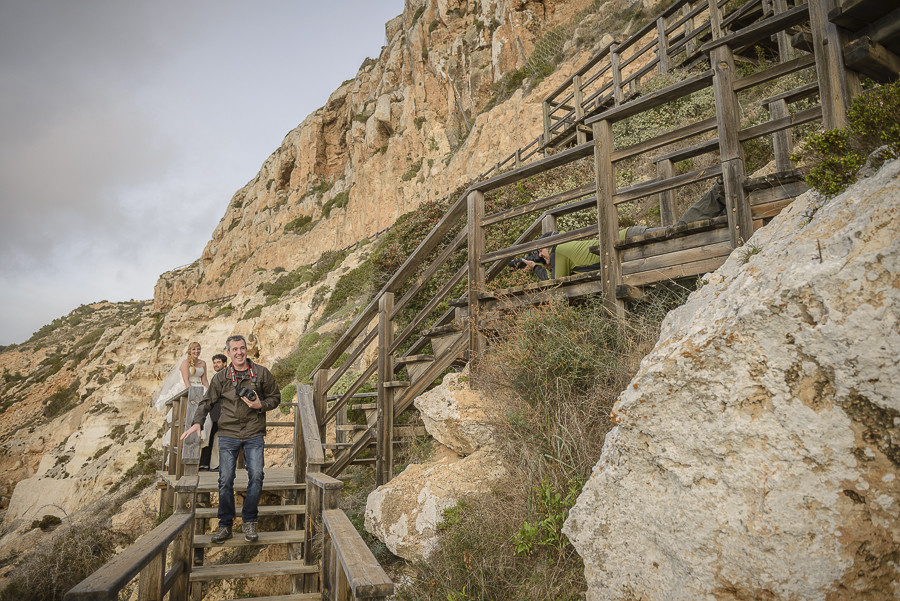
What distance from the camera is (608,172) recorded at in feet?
13.5

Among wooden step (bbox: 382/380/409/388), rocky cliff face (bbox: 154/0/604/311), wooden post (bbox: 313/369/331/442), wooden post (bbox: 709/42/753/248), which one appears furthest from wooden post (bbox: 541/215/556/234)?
rocky cliff face (bbox: 154/0/604/311)

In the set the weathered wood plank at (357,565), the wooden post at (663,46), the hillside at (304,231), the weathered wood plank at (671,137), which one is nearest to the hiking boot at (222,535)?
the weathered wood plank at (357,565)

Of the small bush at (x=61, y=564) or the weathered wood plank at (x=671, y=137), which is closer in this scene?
the weathered wood plank at (x=671, y=137)

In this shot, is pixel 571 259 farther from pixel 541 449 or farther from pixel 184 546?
pixel 184 546

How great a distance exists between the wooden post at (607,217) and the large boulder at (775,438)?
1401mm

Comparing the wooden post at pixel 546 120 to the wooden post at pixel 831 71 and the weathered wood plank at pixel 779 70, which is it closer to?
the weathered wood plank at pixel 779 70

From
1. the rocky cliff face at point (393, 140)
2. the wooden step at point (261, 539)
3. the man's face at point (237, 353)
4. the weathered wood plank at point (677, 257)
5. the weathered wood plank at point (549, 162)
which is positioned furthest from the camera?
the rocky cliff face at point (393, 140)

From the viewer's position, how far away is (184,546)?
13.8 feet

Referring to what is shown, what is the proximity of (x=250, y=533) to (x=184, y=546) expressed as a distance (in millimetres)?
791

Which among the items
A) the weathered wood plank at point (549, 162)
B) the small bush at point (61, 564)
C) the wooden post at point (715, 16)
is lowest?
the small bush at point (61, 564)

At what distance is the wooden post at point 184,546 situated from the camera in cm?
405

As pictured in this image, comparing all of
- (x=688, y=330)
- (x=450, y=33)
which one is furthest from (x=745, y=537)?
(x=450, y=33)

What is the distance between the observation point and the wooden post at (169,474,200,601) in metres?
4.05

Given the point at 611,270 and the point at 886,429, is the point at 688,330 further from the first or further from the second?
the point at 611,270
